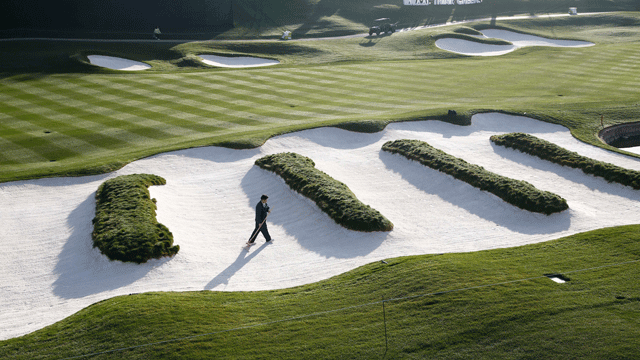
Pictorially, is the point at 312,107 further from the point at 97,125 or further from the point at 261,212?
the point at 261,212

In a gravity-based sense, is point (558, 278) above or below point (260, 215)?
below

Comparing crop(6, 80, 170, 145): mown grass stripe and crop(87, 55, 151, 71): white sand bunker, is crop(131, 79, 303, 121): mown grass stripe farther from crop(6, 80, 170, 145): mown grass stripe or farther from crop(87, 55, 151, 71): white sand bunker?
crop(87, 55, 151, 71): white sand bunker

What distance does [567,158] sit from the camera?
19.9 metres

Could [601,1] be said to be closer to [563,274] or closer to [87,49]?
[87,49]

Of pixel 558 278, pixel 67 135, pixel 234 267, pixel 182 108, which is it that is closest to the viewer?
pixel 558 278

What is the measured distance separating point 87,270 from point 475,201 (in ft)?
41.6

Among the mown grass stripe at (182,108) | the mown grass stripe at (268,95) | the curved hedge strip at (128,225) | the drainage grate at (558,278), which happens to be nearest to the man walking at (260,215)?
the curved hedge strip at (128,225)

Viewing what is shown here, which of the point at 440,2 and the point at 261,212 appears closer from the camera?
the point at 261,212

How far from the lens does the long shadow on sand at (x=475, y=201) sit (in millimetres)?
14914

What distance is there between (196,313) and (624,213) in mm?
13999

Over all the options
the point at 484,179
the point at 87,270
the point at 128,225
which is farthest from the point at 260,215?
the point at 484,179

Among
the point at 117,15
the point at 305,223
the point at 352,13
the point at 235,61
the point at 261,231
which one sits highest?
the point at 352,13

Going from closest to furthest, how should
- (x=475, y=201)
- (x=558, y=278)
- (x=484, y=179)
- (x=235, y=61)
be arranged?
(x=558, y=278), (x=475, y=201), (x=484, y=179), (x=235, y=61)

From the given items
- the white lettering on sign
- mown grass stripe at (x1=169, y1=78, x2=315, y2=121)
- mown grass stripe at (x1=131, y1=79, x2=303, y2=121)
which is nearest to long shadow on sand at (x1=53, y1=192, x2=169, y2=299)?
mown grass stripe at (x1=131, y1=79, x2=303, y2=121)
